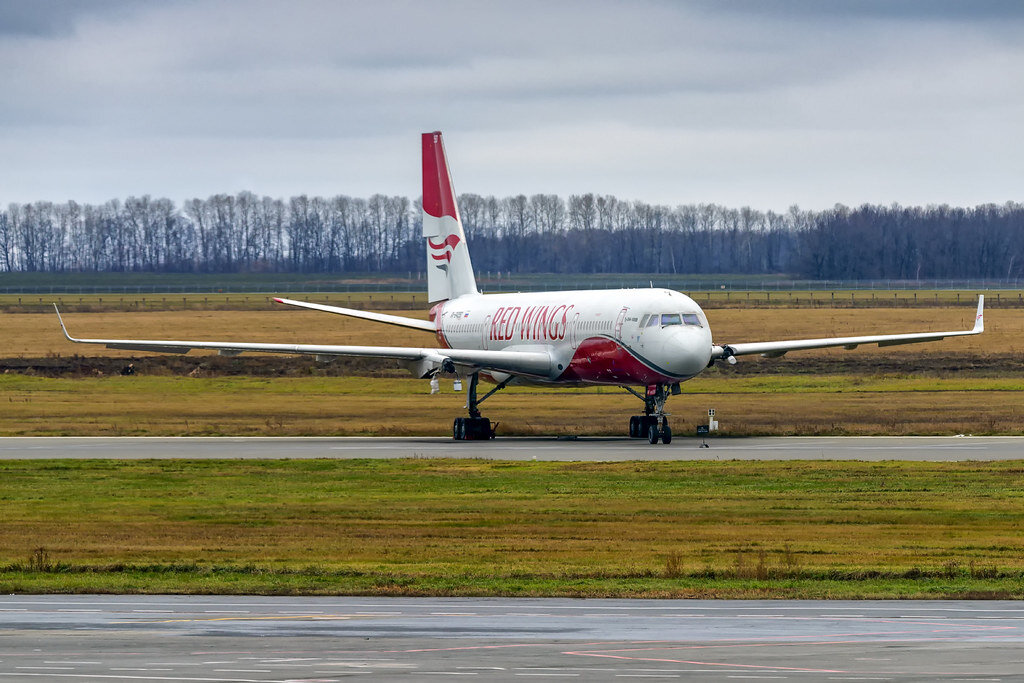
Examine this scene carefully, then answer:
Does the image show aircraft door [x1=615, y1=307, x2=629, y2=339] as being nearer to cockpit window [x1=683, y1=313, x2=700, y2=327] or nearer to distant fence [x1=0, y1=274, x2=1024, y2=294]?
cockpit window [x1=683, y1=313, x2=700, y2=327]

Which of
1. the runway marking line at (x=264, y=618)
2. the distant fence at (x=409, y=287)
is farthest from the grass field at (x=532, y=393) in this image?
the distant fence at (x=409, y=287)

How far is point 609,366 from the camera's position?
5075 centimetres

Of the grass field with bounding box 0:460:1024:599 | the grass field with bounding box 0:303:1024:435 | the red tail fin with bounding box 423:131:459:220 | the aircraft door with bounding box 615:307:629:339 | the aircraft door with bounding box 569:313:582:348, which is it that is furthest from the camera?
the red tail fin with bounding box 423:131:459:220

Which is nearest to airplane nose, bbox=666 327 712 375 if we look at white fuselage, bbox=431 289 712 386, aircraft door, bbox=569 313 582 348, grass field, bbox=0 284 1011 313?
white fuselage, bbox=431 289 712 386

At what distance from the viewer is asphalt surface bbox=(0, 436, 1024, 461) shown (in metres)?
44.2

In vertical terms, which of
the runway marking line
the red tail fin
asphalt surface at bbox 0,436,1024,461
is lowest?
asphalt surface at bbox 0,436,1024,461

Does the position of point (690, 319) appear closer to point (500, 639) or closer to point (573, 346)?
point (573, 346)

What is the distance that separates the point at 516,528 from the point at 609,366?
20.8 m

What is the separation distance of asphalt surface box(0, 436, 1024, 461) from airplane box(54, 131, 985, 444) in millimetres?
2037

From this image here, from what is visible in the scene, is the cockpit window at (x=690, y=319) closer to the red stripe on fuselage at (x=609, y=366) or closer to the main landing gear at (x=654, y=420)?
the red stripe on fuselage at (x=609, y=366)

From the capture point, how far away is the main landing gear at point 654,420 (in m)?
49.3

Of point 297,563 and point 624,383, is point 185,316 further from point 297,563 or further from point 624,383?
point 297,563

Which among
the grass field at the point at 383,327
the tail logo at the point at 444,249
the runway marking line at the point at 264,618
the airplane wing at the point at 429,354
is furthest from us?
the grass field at the point at 383,327

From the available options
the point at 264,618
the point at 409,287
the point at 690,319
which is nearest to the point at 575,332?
the point at 690,319
